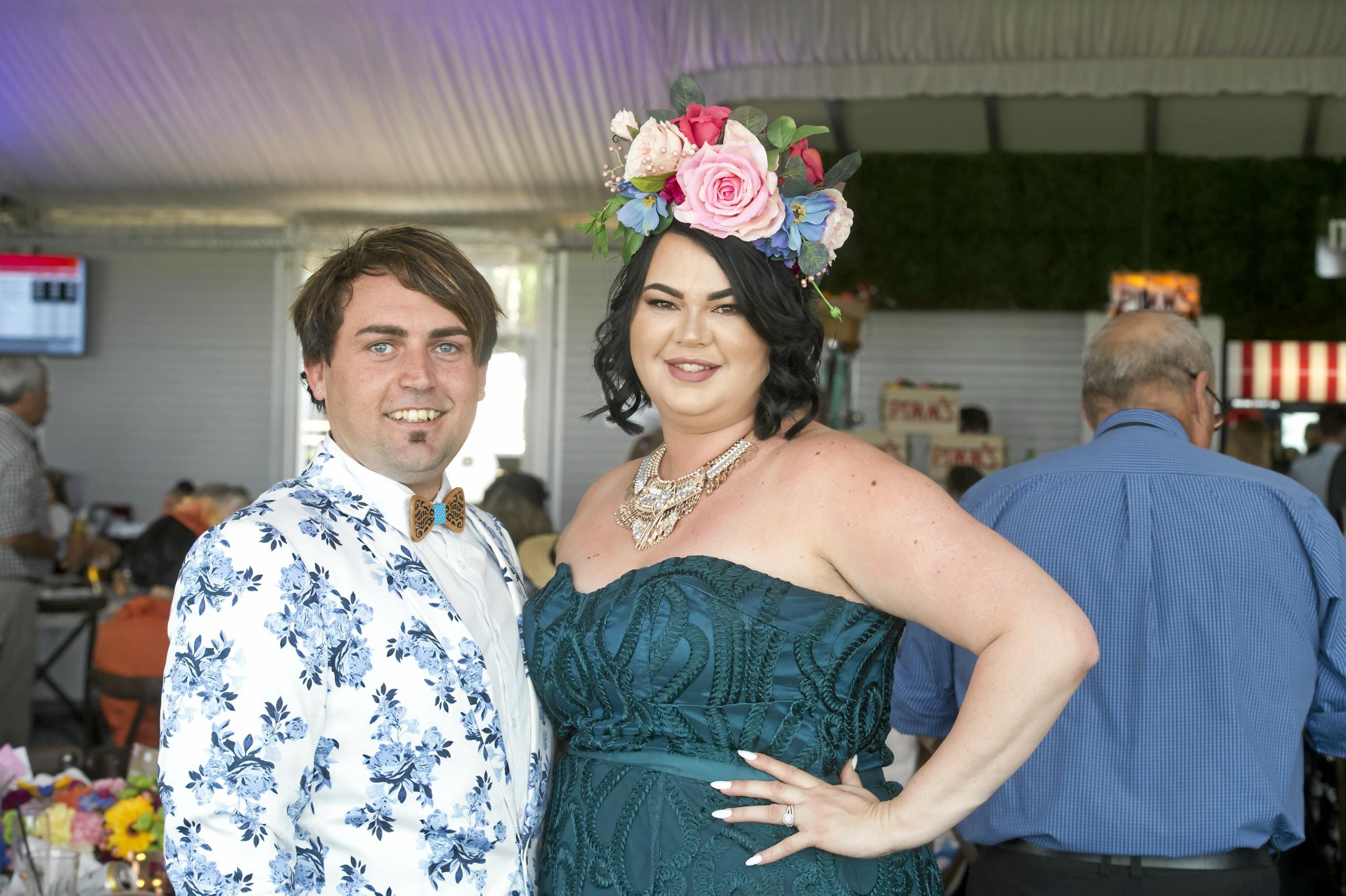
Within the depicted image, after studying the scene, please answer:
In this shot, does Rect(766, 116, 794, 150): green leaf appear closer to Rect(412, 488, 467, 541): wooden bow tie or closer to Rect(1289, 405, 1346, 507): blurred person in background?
Rect(412, 488, 467, 541): wooden bow tie

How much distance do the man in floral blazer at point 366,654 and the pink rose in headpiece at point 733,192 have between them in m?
0.37

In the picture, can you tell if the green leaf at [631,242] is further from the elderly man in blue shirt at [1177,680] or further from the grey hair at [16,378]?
the grey hair at [16,378]

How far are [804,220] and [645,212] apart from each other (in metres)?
0.24

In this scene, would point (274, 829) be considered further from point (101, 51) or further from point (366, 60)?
point (101, 51)

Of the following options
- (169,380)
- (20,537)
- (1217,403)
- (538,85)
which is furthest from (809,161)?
(169,380)

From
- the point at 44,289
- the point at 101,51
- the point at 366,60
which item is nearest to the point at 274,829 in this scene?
the point at 366,60

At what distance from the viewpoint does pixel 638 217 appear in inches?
76.0

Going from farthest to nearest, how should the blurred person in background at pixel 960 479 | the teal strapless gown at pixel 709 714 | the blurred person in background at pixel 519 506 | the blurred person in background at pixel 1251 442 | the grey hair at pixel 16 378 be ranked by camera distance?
the blurred person in background at pixel 1251 442
the grey hair at pixel 16 378
the blurred person in background at pixel 960 479
the blurred person in background at pixel 519 506
the teal strapless gown at pixel 709 714

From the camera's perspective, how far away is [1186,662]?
2.38 meters

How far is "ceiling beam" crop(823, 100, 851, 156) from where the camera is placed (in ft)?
26.0

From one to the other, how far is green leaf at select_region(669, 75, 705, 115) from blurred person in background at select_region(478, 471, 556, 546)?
3000 mm

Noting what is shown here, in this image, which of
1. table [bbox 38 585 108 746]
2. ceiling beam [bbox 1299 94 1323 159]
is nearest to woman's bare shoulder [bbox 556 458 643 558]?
table [bbox 38 585 108 746]

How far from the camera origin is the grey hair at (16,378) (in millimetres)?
5719

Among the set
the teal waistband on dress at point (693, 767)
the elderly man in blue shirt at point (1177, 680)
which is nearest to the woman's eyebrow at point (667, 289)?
the teal waistband on dress at point (693, 767)
